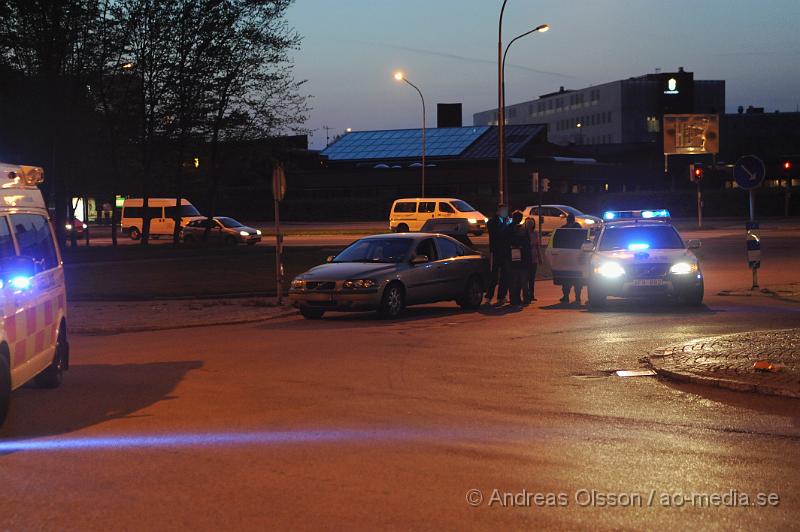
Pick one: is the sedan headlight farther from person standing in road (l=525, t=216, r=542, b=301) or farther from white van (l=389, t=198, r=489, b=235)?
white van (l=389, t=198, r=489, b=235)

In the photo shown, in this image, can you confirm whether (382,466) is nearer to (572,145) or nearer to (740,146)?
(572,145)

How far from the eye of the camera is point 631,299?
23.3 meters

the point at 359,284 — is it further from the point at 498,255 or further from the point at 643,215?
the point at 643,215

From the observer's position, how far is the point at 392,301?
1994cm

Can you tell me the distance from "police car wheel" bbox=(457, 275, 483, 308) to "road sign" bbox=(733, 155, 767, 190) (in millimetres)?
5950

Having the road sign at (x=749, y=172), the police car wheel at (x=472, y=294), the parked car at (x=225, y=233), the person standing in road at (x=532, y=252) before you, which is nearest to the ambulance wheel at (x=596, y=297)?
the person standing in road at (x=532, y=252)

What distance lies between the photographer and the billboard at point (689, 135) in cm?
7138

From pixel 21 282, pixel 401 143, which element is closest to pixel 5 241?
pixel 21 282

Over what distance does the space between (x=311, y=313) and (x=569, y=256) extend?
5460mm

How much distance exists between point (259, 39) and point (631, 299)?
2991 centimetres

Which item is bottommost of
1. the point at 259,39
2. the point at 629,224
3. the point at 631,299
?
the point at 631,299

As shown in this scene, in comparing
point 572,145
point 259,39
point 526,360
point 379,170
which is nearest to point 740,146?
point 572,145

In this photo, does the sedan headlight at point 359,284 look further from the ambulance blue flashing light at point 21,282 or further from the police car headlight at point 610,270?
the ambulance blue flashing light at point 21,282

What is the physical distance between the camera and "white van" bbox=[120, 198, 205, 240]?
65.9m
